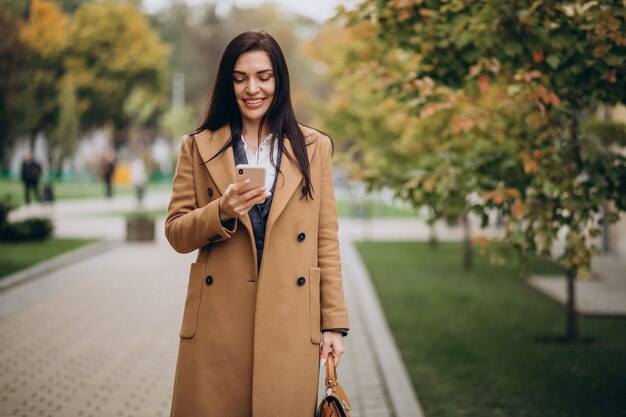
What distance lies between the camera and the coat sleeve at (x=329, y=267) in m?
A: 2.91

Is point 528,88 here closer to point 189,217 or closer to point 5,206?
point 189,217

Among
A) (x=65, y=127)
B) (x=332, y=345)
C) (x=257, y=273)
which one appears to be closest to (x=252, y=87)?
(x=257, y=273)

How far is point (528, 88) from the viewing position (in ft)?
16.6

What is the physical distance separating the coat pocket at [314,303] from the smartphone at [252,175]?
0.52 meters

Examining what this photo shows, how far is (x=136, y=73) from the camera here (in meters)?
48.6

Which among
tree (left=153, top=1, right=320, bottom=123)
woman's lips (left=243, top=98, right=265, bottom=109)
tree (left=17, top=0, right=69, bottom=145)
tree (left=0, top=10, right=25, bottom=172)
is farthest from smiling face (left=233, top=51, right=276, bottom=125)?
tree (left=153, top=1, right=320, bottom=123)

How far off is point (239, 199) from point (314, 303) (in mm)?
596

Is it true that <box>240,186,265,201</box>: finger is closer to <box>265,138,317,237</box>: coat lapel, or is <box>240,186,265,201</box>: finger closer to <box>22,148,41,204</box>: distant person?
<box>265,138,317,237</box>: coat lapel

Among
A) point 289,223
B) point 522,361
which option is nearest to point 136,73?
point 522,361

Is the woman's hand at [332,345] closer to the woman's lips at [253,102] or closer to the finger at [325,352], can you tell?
the finger at [325,352]

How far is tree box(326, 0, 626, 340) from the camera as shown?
4699 mm

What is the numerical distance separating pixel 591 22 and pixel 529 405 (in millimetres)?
2957

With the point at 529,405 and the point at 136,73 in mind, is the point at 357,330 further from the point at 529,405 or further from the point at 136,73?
the point at 136,73

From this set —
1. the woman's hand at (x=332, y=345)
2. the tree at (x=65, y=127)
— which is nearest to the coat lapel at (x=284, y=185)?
the woman's hand at (x=332, y=345)
